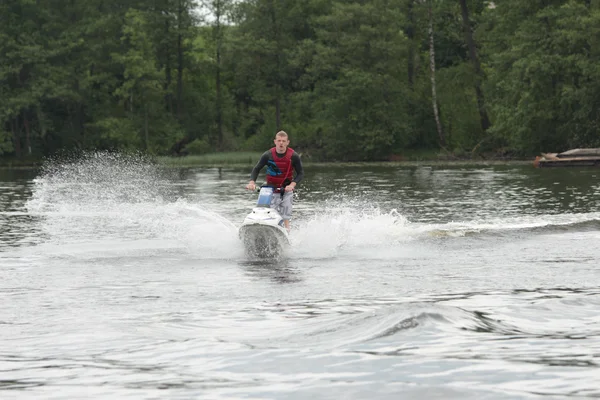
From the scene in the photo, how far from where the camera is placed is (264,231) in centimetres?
1622

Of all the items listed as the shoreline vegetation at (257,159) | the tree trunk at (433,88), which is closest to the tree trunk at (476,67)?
the tree trunk at (433,88)

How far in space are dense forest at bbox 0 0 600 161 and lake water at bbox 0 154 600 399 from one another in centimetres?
3958

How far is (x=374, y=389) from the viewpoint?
24.9 ft

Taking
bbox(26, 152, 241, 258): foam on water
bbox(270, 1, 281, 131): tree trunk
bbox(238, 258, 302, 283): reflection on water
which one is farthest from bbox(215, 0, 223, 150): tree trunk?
bbox(238, 258, 302, 283): reflection on water

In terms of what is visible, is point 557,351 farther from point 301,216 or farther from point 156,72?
point 156,72

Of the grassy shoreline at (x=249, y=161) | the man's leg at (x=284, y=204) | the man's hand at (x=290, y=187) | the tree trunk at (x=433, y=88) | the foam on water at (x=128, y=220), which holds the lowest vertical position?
the grassy shoreline at (x=249, y=161)

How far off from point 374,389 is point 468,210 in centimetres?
1847

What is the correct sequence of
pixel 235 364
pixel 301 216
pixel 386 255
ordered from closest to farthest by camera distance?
pixel 235 364 → pixel 386 255 → pixel 301 216

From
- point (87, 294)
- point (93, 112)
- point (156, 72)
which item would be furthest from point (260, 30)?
point (87, 294)

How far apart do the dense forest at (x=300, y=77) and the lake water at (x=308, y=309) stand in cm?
3958

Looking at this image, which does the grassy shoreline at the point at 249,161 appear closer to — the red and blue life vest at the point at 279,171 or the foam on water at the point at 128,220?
the foam on water at the point at 128,220

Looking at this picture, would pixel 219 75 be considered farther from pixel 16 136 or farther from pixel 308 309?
pixel 308 309

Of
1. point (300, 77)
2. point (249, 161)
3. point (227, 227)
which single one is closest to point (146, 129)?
point (300, 77)

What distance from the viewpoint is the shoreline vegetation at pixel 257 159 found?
64.0m
